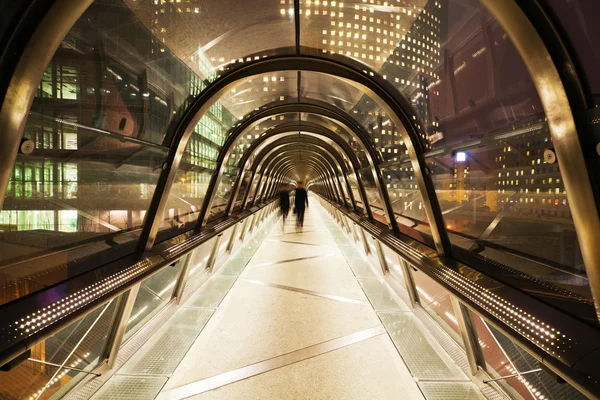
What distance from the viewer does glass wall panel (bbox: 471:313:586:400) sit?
2146 mm

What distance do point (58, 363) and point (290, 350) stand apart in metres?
2.20

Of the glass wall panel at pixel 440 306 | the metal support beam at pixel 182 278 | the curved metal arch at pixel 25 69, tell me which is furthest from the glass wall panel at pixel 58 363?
the glass wall panel at pixel 440 306

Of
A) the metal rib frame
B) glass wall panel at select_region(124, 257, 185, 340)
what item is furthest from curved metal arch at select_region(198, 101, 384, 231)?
the metal rib frame

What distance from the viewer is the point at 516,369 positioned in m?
2.35

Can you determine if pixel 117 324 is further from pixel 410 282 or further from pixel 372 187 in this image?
pixel 372 187

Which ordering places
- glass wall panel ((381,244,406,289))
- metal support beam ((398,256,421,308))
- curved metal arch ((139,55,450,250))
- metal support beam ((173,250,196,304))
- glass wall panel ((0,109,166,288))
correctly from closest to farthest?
glass wall panel ((0,109,166,288))
curved metal arch ((139,55,450,250))
metal support beam ((398,256,421,308))
metal support beam ((173,250,196,304))
glass wall panel ((381,244,406,289))

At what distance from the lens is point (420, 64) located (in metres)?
3.22

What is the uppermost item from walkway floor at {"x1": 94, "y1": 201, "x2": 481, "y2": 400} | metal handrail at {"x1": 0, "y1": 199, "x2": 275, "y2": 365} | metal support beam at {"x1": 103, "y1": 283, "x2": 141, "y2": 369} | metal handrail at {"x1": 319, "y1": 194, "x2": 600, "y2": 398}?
metal handrail at {"x1": 319, "y1": 194, "x2": 600, "y2": 398}

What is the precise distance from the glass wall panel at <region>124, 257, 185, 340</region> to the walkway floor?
0.93 feet

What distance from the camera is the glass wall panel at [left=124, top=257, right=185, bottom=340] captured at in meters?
3.78

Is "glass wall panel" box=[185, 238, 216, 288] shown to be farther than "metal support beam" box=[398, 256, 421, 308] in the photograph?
Yes

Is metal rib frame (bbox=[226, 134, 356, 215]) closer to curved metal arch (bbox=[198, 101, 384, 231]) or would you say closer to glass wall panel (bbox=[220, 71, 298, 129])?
curved metal arch (bbox=[198, 101, 384, 231])

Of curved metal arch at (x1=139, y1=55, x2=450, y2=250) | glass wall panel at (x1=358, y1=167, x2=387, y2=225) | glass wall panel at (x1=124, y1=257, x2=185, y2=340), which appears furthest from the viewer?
glass wall panel at (x1=358, y1=167, x2=387, y2=225)

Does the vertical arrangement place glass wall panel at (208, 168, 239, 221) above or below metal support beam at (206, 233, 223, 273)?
above
